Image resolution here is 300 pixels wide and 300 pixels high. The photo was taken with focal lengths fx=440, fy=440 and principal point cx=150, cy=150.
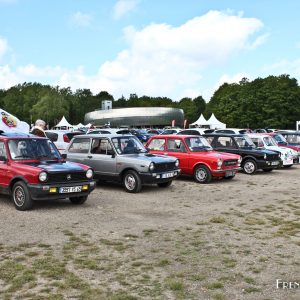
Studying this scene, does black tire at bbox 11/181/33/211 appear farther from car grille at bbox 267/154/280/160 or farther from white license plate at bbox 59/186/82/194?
car grille at bbox 267/154/280/160

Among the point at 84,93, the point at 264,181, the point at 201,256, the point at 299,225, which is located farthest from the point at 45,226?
the point at 84,93

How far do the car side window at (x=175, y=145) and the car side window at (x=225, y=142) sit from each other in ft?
11.0

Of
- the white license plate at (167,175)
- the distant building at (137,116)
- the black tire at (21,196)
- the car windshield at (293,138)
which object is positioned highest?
the distant building at (137,116)

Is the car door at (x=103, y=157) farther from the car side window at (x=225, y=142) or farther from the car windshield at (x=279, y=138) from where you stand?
the car windshield at (x=279, y=138)

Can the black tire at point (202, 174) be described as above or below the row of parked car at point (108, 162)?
below

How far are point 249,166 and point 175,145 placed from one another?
3.97 meters

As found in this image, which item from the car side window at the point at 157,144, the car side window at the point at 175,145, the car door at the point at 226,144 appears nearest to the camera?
the car side window at the point at 175,145

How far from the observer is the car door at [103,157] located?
Result: 13.2 metres

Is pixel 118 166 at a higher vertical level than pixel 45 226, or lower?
higher

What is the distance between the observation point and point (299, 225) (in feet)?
28.0

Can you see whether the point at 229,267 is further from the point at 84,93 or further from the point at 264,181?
the point at 84,93

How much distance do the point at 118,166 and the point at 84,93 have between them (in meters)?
142

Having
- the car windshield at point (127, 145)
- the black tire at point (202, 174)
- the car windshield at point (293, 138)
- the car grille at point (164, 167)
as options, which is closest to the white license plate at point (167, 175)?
the car grille at point (164, 167)

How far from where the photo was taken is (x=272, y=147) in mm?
20844
